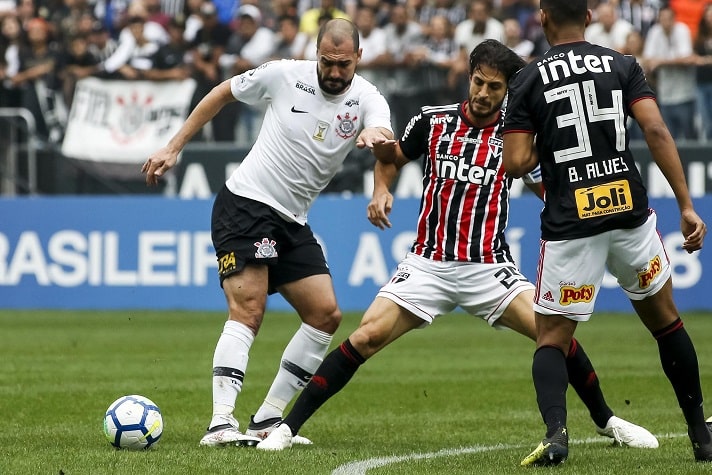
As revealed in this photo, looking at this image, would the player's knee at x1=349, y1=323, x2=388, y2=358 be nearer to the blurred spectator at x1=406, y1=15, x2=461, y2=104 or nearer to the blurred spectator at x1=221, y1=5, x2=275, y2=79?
the blurred spectator at x1=406, y1=15, x2=461, y2=104

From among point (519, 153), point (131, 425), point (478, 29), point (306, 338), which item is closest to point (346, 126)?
point (306, 338)

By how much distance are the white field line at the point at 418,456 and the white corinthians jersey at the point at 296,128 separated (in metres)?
1.68

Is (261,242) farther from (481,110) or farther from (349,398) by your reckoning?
(349,398)

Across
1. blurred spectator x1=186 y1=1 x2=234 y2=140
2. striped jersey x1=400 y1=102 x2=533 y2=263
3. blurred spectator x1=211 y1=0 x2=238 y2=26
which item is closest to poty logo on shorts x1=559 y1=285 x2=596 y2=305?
striped jersey x1=400 y1=102 x2=533 y2=263

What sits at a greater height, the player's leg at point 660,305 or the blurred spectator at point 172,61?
the blurred spectator at point 172,61

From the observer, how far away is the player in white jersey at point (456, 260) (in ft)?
24.1

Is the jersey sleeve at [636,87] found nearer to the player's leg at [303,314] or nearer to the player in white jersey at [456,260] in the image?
the player in white jersey at [456,260]

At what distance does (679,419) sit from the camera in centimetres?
865

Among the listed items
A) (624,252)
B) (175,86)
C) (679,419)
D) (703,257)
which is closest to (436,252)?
(624,252)

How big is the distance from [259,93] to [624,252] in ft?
8.41

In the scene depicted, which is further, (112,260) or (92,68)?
(92,68)

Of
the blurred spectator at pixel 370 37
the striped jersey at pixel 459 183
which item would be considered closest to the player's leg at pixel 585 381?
the striped jersey at pixel 459 183

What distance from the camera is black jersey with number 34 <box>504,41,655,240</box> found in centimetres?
630

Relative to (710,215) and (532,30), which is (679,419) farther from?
(532,30)
